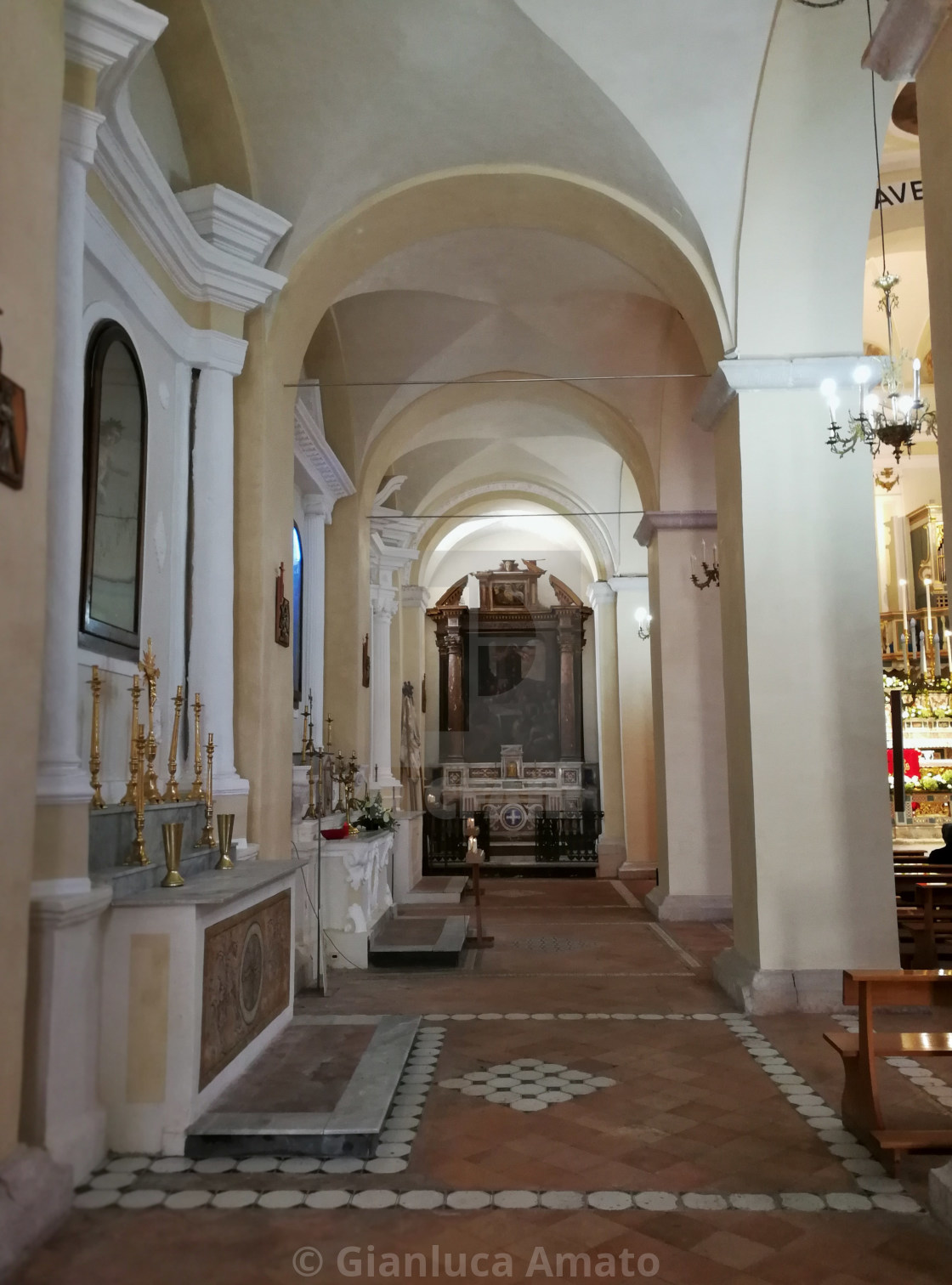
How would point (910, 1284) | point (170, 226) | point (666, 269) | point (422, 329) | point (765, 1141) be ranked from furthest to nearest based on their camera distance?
point (422, 329)
point (666, 269)
point (170, 226)
point (765, 1141)
point (910, 1284)

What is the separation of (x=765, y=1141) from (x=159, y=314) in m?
4.71

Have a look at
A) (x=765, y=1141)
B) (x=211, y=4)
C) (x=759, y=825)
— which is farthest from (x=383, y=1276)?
(x=211, y=4)

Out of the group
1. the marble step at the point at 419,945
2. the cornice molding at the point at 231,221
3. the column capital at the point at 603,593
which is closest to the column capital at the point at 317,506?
the cornice molding at the point at 231,221

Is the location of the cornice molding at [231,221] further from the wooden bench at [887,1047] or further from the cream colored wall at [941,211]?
the wooden bench at [887,1047]

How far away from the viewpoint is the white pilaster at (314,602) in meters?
8.84

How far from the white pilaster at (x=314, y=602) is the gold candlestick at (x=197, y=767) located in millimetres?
3177

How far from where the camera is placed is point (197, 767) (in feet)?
17.3

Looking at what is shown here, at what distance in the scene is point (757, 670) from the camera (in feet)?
19.6

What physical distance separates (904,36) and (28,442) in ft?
10.0

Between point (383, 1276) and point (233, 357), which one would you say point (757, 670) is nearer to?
point (233, 357)

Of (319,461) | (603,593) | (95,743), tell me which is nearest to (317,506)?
(319,461)

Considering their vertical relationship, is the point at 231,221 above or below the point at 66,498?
above

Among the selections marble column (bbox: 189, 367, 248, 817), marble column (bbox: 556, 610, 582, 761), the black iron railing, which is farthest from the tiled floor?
marble column (bbox: 556, 610, 582, 761)

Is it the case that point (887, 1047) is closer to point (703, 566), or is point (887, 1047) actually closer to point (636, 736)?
point (703, 566)
